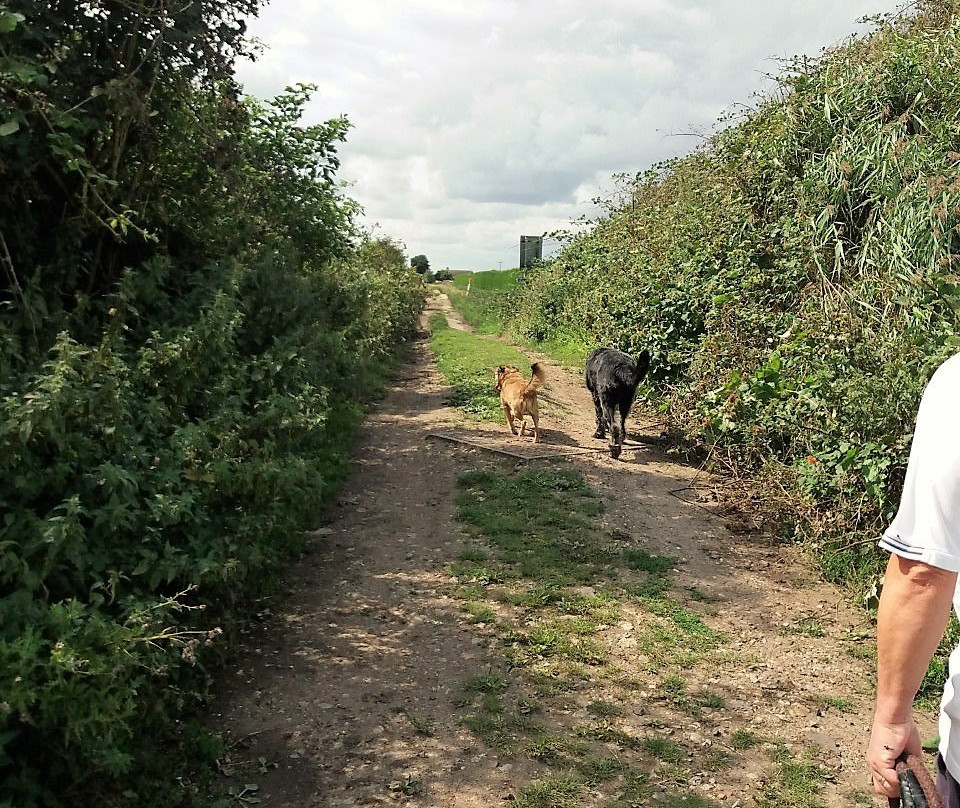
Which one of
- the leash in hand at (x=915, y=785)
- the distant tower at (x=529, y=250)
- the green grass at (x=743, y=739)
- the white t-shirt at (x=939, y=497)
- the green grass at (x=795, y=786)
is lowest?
the green grass at (x=795, y=786)

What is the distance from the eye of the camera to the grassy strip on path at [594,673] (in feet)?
12.9

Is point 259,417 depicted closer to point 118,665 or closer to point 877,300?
point 118,665

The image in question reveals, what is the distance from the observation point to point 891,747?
198 cm

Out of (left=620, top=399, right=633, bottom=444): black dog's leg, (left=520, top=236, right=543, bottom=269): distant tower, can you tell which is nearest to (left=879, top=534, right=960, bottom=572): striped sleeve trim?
(left=620, top=399, right=633, bottom=444): black dog's leg

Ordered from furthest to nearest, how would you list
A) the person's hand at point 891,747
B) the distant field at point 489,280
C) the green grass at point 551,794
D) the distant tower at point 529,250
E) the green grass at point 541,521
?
the distant field at point 489,280 < the distant tower at point 529,250 < the green grass at point 541,521 < the green grass at point 551,794 < the person's hand at point 891,747

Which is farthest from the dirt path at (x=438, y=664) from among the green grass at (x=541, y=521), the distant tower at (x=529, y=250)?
the distant tower at (x=529, y=250)

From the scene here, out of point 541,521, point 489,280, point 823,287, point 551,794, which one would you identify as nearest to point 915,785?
point 551,794

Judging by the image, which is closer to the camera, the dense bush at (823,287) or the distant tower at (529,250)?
the dense bush at (823,287)

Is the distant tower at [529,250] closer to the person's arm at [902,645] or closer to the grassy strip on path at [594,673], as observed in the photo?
the grassy strip on path at [594,673]

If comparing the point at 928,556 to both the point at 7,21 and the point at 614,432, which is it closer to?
the point at 7,21

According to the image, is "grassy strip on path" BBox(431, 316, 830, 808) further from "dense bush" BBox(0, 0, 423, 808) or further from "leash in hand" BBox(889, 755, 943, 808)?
"leash in hand" BBox(889, 755, 943, 808)

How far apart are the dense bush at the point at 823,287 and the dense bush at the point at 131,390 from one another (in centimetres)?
421

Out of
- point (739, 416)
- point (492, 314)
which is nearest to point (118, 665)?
point (739, 416)

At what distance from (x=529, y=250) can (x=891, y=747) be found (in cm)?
3005
